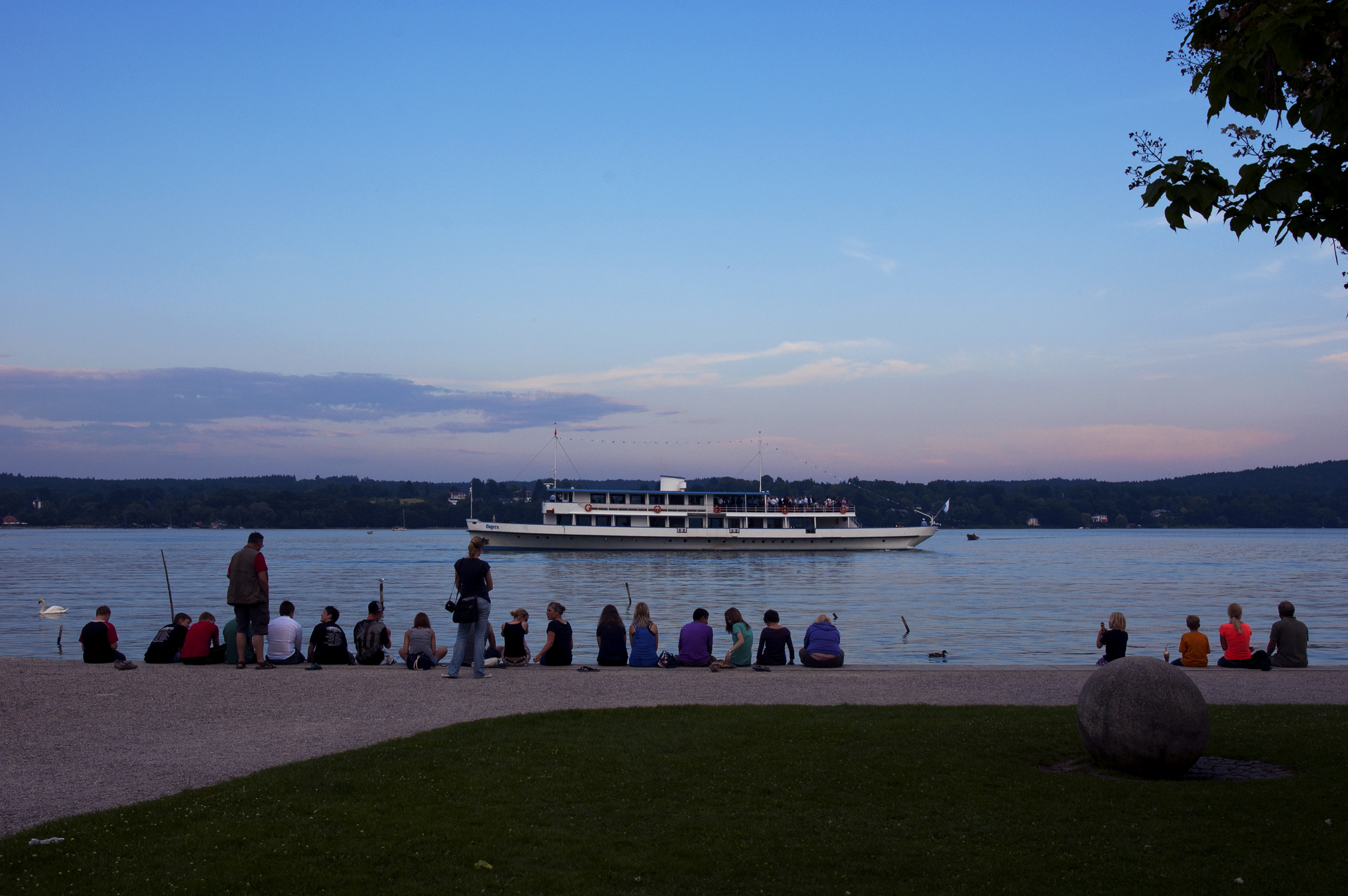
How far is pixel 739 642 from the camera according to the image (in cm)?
1625

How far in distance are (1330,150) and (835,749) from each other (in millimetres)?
5918

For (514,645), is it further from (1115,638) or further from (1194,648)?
(1194,648)

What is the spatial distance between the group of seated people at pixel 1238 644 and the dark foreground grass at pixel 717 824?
21.3 ft

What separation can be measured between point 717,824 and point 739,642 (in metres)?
9.25

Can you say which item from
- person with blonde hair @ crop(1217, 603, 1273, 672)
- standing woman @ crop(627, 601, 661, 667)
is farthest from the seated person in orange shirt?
standing woman @ crop(627, 601, 661, 667)

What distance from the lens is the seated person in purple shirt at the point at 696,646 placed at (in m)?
16.2

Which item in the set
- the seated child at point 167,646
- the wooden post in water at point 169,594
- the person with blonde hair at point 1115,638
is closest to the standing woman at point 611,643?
the seated child at point 167,646

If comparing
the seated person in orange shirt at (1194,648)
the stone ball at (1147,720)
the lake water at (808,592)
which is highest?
the stone ball at (1147,720)

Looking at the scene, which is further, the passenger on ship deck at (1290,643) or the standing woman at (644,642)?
the passenger on ship deck at (1290,643)

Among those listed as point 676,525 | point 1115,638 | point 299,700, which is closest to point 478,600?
point 299,700

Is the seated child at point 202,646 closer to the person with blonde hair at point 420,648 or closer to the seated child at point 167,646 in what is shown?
the seated child at point 167,646

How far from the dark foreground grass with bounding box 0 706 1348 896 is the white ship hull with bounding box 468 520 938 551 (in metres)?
70.9

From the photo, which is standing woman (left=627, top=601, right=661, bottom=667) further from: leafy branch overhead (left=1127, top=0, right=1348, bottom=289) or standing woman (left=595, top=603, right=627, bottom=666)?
leafy branch overhead (left=1127, top=0, right=1348, bottom=289)

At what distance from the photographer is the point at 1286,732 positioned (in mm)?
9875
